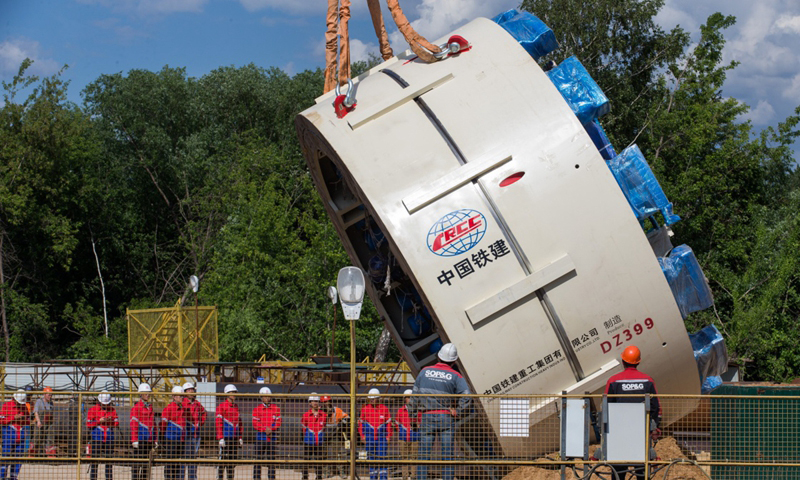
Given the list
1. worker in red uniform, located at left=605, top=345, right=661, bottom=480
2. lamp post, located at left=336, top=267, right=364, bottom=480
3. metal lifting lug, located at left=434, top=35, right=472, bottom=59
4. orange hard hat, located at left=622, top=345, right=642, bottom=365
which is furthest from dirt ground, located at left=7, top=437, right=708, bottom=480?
metal lifting lug, located at left=434, top=35, right=472, bottom=59

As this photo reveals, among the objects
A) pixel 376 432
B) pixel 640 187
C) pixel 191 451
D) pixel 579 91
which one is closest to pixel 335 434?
pixel 376 432

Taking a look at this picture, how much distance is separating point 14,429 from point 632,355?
7.85 m

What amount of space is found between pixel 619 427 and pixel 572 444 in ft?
1.66

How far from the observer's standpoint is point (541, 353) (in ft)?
30.3

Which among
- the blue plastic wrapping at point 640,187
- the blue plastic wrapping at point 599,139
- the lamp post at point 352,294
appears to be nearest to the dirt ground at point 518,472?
the lamp post at point 352,294

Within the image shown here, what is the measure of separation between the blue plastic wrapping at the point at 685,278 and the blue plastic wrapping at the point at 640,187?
420 millimetres

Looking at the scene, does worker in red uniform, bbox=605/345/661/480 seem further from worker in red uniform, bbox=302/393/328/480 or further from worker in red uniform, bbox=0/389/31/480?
worker in red uniform, bbox=0/389/31/480

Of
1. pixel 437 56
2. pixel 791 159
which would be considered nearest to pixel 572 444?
pixel 437 56

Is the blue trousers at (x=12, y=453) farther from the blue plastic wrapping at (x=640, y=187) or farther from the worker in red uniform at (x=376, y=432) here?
the blue plastic wrapping at (x=640, y=187)

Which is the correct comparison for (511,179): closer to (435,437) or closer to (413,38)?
(413,38)

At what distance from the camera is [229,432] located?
37.0 ft

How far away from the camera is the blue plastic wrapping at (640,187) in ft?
32.1

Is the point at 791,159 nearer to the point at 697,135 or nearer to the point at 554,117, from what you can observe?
the point at 697,135

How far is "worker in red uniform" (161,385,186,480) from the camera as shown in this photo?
10.6m
